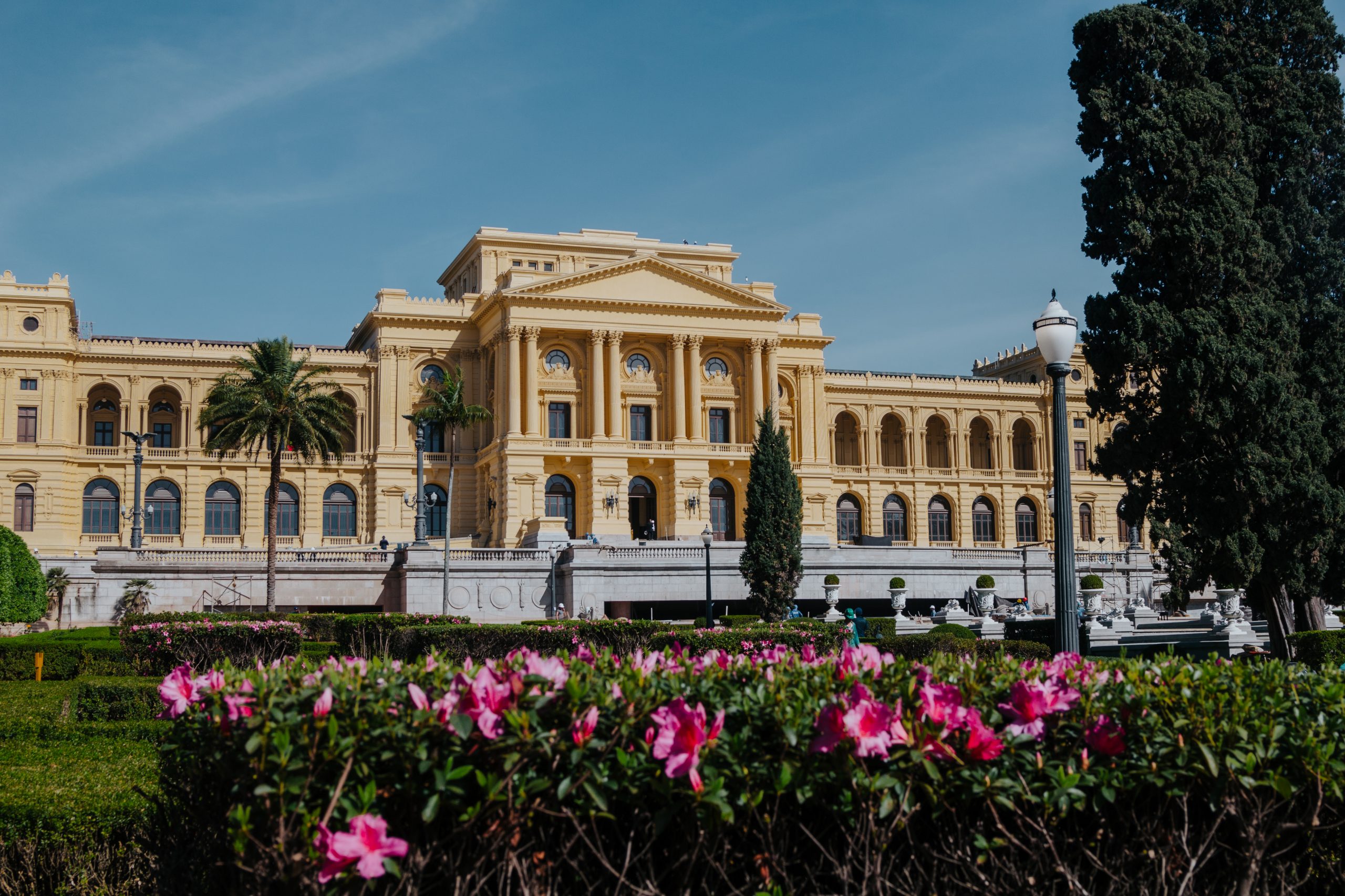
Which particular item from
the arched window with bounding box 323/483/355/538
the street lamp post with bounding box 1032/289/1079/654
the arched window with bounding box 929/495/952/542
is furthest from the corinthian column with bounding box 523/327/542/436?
the street lamp post with bounding box 1032/289/1079/654

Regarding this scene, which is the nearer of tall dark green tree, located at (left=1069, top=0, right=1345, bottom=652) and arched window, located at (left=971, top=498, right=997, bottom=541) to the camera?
tall dark green tree, located at (left=1069, top=0, right=1345, bottom=652)

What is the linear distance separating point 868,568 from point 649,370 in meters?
17.1

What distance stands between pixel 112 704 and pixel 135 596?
28501mm

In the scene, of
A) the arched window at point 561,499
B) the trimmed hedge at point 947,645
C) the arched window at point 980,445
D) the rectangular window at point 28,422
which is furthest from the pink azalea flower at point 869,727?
the arched window at point 980,445

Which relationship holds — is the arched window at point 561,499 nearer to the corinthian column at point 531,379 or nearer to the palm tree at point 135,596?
the corinthian column at point 531,379

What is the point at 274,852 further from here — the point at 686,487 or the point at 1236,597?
the point at 686,487

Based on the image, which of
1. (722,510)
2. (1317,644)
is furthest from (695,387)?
(1317,644)

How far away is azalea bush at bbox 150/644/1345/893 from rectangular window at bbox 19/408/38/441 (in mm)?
56790

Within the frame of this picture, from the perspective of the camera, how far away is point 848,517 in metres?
69.2

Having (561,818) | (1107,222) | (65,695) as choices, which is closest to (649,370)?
(1107,222)

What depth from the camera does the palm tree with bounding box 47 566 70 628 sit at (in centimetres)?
4347

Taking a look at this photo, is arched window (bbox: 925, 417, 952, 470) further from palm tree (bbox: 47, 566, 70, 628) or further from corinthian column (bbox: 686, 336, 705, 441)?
palm tree (bbox: 47, 566, 70, 628)

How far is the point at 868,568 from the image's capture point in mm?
48375

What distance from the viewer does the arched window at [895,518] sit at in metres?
69.6
